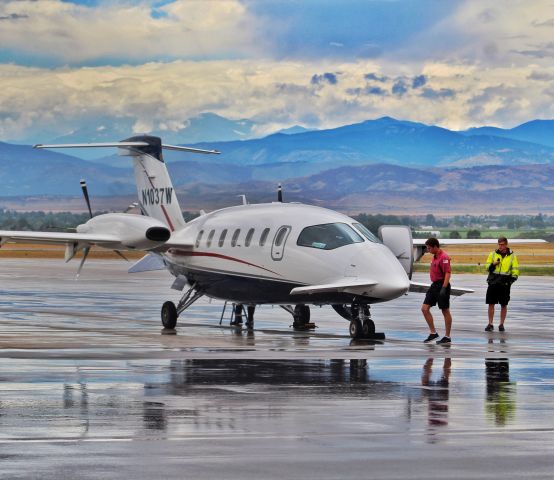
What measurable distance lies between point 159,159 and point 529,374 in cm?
1762

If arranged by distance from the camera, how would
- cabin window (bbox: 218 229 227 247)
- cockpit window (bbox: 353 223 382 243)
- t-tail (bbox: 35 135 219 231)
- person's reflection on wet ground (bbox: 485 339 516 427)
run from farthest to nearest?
t-tail (bbox: 35 135 219 231) < cabin window (bbox: 218 229 227 247) < cockpit window (bbox: 353 223 382 243) < person's reflection on wet ground (bbox: 485 339 516 427)

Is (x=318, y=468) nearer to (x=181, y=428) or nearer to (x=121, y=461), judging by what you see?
(x=121, y=461)

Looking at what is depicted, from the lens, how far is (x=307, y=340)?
2614 cm

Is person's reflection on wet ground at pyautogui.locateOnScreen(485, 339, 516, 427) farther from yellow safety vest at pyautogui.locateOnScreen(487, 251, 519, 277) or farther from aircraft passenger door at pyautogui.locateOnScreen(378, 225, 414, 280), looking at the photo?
yellow safety vest at pyautogui.locateOnScreen(487, 251, 519, 277)

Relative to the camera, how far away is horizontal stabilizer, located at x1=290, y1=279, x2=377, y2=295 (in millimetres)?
25344

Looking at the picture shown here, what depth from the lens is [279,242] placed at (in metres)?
28.2

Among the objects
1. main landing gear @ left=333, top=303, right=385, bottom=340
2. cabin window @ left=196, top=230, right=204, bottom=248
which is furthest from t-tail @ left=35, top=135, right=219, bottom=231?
main landing gear @ left=333, top=303, right=385, bottom=340

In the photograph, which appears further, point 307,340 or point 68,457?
point 307,340

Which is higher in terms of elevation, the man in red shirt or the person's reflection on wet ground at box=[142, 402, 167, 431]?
the man in red shirt

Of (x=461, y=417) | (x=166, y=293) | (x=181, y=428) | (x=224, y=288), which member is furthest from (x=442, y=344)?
(x=166, y=293)

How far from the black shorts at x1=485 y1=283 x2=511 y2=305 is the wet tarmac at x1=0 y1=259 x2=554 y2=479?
77 cm

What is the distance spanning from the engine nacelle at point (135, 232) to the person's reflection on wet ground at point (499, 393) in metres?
9.91

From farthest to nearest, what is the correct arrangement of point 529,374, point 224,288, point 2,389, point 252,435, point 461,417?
point 224,288 < point 529,374 < point 2,389 < point 461,417 < point 252,435

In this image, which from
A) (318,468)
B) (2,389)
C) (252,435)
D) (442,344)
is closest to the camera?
(318,468)
